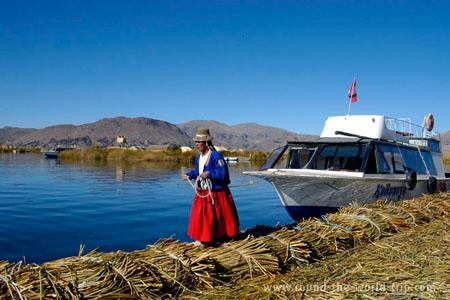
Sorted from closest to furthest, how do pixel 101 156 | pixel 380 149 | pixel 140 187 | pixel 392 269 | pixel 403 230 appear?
pixel 392 269
pixel 403 230
pixel 380 149
pixel 140 187
pixel 101 156

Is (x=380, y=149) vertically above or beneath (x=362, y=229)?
above

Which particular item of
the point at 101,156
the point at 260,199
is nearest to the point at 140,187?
the point at 260,199

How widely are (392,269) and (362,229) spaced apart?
2335mm

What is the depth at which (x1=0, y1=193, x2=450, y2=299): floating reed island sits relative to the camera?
4.32m

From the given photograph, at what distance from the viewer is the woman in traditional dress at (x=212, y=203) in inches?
249

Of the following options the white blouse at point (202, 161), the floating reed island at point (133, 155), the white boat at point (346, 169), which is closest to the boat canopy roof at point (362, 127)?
the white boat at point (346, 169)

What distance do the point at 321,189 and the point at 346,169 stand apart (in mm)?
1435

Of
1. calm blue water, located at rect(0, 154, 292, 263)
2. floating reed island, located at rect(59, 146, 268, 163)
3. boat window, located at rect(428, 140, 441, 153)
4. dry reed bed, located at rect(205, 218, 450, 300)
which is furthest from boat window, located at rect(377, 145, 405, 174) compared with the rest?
floating reed island, located at rect(59, 146, 268, 163)

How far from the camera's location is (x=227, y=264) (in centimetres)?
536

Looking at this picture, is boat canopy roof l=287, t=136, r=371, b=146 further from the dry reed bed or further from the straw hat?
the straw hat

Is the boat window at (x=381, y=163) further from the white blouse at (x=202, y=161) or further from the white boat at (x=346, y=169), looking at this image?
the white blouse at (x=202, y=161)

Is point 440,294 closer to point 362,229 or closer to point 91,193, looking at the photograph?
point 362,229

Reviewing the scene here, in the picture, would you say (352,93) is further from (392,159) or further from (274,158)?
(274,158)

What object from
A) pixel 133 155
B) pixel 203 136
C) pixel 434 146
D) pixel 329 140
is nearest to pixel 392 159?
pixel 329 140
